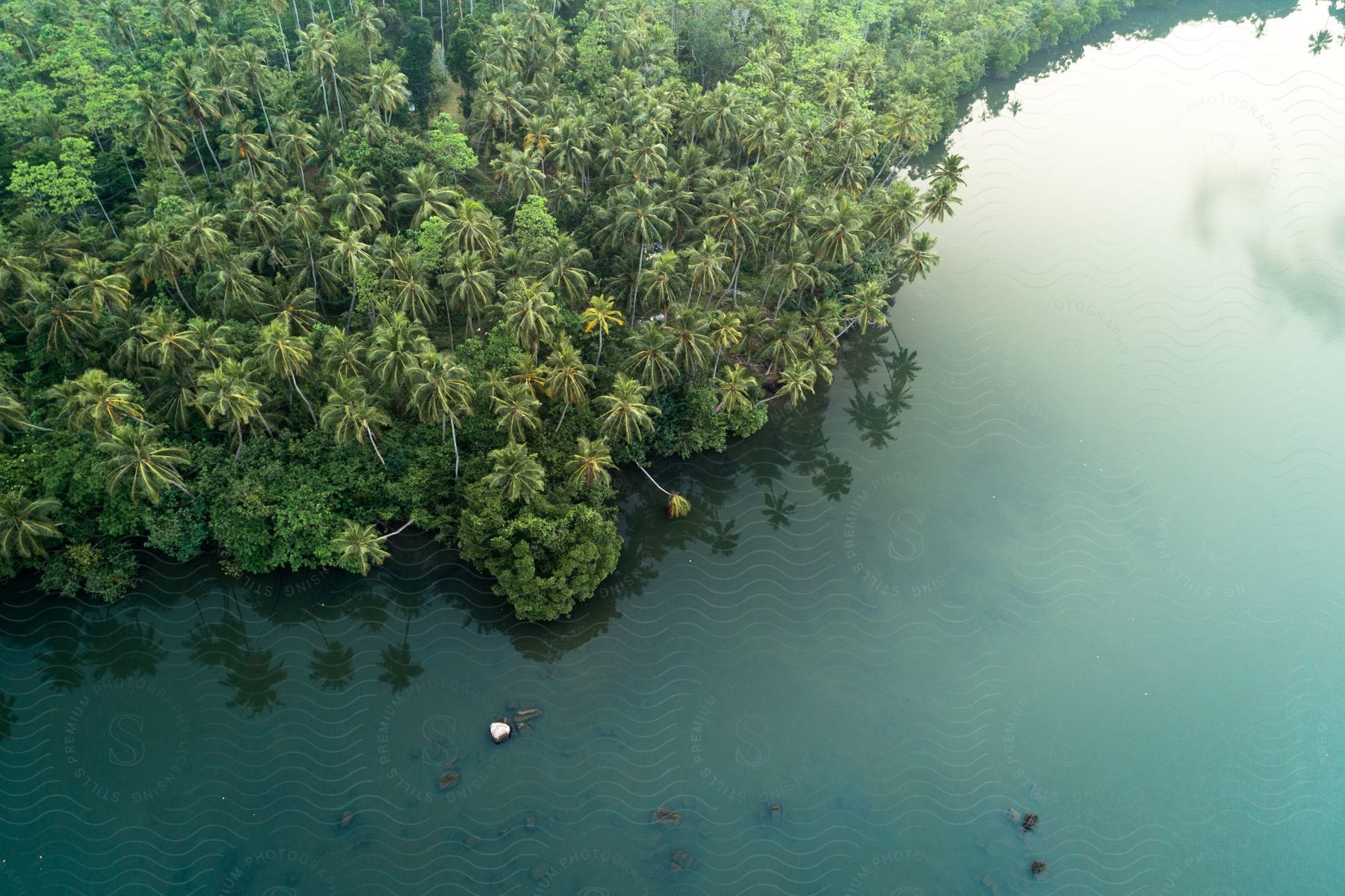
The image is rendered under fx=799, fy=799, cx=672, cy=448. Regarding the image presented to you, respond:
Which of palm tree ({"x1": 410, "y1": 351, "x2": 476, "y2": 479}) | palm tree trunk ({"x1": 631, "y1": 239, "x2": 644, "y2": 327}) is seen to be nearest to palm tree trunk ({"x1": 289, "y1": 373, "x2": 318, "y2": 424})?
palm tree ({"x1": 410, "y1": 351, "x2": 476, "y2": 479})

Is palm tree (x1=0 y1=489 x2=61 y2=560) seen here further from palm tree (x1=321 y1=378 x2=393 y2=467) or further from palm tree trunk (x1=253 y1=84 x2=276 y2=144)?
palm tree trunk (x1=253 y1=84 x2=276 y2=144)

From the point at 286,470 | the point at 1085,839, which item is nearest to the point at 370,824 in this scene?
the point at 286,470

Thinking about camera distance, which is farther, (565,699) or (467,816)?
(565,699)

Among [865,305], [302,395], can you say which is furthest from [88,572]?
[865,305]

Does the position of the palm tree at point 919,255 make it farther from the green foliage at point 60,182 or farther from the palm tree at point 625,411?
the green foliage at point 60,182

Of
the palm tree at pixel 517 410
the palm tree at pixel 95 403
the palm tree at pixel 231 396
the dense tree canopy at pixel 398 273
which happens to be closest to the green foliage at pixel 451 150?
the dense tree canopy at pixel 398 273

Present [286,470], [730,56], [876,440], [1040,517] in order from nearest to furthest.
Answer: [286,470], [1040,517], [876,440], [730,56]

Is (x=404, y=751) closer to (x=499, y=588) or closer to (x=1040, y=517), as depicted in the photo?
A: (x=499, y=588)
